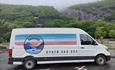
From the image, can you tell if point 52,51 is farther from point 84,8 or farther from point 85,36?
point 84,8

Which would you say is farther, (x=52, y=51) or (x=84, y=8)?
(x=84, y=8)

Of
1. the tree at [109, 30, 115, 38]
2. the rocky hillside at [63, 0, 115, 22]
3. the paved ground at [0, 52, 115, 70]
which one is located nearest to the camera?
the paved ground at [0, 52, 115, 70]

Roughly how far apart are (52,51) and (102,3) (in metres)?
79.3

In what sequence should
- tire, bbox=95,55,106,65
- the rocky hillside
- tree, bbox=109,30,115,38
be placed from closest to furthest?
tire, bbox=95,55,106,65, tree, bbox=109,30,115,38, the rocky hillside

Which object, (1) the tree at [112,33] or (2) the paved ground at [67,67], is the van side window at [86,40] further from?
(1) the tree at [112,33]

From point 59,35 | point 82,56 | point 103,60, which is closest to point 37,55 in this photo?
point 59,35

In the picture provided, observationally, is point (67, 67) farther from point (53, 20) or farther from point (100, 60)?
point (53, 20)

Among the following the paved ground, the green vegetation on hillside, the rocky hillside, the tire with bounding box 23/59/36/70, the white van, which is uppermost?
the rocky hillside

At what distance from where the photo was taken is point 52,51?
482 inches

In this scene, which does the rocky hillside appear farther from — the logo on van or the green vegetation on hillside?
the logo on van

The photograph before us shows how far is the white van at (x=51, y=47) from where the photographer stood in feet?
39.5

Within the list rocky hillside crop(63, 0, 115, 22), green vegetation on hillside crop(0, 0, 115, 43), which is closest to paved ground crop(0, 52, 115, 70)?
green vegetation on hillside crop(0, 0, 115, 43)

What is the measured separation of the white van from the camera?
12.0 meters

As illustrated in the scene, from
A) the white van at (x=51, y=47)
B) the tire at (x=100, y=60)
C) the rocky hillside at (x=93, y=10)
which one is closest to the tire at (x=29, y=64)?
the white van at (x=51, y=47)
